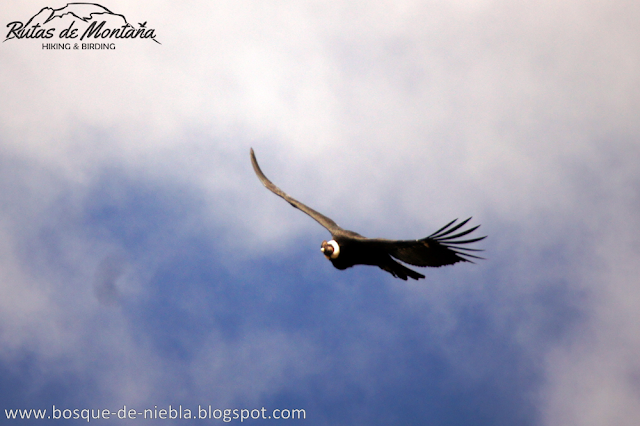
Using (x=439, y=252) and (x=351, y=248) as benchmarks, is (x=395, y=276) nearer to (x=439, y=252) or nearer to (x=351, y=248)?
(x=351, y=248)

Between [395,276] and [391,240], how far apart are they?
2697 mm

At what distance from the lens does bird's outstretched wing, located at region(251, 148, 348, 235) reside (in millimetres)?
28794

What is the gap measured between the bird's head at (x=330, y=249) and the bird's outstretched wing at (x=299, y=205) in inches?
21.8

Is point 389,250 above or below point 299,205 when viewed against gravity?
below

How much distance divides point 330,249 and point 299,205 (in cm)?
382

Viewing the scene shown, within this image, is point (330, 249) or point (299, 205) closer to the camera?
point (330, 249)

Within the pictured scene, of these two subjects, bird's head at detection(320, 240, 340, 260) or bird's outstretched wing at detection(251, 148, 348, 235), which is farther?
bird's outstretched wing at detection(251, 148, 348, 235)

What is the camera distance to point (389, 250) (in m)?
25.5

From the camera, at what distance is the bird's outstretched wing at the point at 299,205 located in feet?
94.5

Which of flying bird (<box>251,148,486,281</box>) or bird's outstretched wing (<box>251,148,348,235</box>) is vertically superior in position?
bird's outstretched wing (<box>251,148,348,235</box>)

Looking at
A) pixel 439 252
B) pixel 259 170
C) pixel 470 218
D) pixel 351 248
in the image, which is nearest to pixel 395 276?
pixel 351 248

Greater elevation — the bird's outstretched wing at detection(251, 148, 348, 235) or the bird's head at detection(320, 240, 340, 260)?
the bird's outstretched wing at detection(251, 148, 348, 235)

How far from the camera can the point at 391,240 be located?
978 inches

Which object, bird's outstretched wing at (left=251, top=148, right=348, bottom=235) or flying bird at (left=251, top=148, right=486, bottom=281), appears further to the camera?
bird's outstretched wing at (left=251, top=148, right=348, bottom=235)
